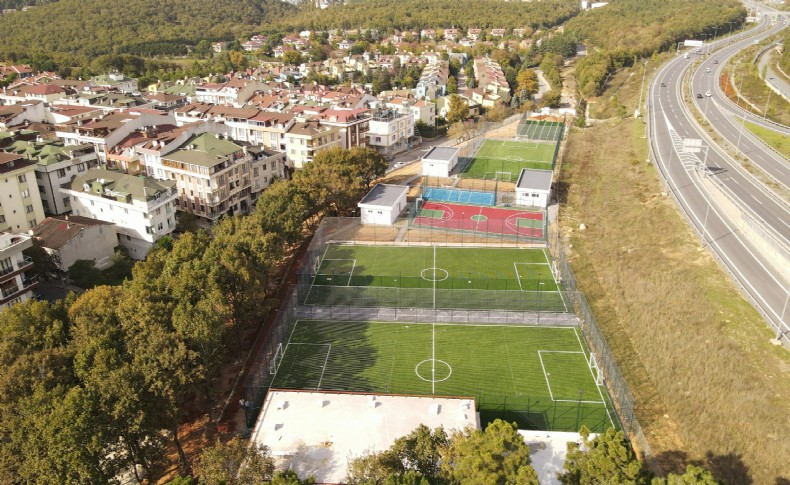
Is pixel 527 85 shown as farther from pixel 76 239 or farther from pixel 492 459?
pixel 492 459

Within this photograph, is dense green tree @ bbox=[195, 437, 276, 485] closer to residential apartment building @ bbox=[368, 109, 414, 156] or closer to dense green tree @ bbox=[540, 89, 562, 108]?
residential apartment building @ bbox=[368, 109, 414, 156]

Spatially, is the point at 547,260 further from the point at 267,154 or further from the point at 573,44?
the point at 573,44

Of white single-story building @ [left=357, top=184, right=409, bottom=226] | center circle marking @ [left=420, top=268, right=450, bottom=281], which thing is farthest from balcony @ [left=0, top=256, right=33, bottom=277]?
center circle marking @ [left=420, top=268, right=450, bottom=281]

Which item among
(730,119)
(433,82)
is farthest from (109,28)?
(730,119)

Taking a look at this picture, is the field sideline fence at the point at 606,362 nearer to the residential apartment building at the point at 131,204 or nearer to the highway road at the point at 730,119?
the highway road at the point at 730,119

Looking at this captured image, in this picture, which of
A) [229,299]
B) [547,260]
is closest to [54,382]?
[229,299]

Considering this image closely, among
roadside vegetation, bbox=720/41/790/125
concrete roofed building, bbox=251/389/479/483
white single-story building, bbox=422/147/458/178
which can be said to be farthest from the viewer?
roadside vegetation, bbox=720/41/790/125

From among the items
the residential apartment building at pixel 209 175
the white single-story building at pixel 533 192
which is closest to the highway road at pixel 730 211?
the white single-story building at pixel 533 192
